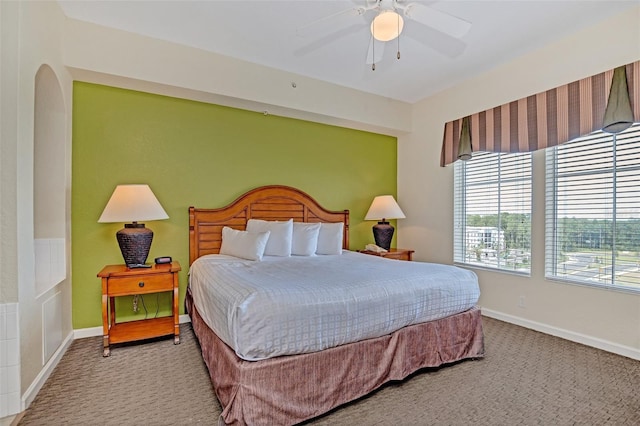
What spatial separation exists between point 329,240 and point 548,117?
8.57 feet

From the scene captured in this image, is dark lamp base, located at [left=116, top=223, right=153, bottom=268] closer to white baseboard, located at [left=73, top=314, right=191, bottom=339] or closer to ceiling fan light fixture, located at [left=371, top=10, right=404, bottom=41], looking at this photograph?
white baseboard, located at [left=73, top=314, right=191, bottom=339]

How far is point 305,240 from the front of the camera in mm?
3664

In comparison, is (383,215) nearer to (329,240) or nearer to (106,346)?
(329,240)

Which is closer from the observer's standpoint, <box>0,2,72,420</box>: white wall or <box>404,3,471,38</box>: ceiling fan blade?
<box>0,2,72,420</box>: white wall

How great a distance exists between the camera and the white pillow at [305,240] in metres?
3.63

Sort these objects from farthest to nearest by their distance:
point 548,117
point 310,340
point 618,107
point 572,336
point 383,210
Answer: point 383,210, point 548,117, point 572,336, point 618,107, point 310,340

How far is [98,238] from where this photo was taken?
3.18 m

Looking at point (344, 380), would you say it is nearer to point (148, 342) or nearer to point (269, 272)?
point (269, 272)

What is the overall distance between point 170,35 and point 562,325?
473cm

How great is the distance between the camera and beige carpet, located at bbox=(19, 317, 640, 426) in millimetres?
1887

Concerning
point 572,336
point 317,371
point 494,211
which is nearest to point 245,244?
point 317,371

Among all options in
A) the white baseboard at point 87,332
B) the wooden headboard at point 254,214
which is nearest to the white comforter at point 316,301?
the wooden headboard at point 254,214

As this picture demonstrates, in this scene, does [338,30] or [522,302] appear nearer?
[338,30]

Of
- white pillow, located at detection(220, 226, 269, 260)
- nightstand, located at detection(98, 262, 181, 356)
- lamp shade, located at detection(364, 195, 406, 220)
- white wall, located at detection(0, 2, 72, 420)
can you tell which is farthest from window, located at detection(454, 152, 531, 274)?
white wall, located at detection(0, 2, 72, 420)
